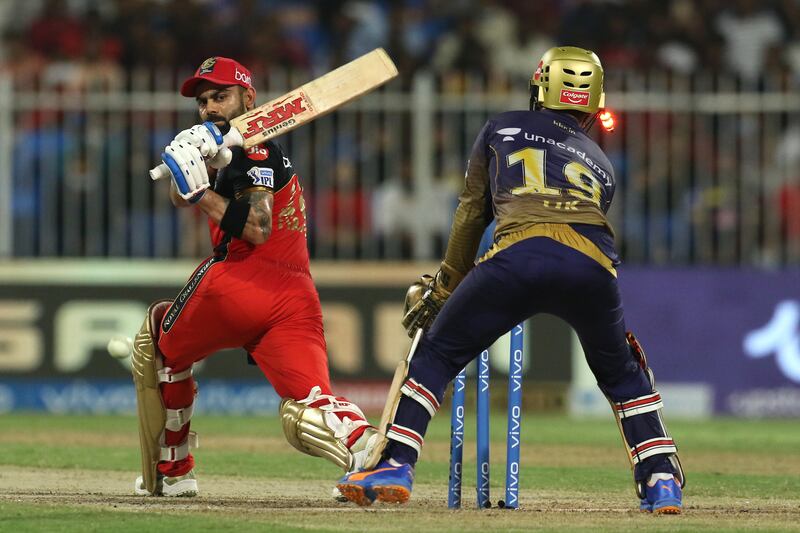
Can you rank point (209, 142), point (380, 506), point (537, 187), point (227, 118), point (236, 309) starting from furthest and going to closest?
point (227, 118), point (236, 309), point (380, 506), point (209, 142), point (537, 187)

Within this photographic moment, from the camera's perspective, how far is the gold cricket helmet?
283 inches

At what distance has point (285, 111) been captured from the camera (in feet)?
24.9

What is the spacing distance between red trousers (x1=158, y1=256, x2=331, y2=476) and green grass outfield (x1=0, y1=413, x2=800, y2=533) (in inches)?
25.4

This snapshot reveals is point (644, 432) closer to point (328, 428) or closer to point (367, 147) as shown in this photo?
point (328, 428)

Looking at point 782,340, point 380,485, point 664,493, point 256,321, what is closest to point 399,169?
point 782,340

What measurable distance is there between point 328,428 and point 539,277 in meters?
1.25

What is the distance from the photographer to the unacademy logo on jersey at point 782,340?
14.5m

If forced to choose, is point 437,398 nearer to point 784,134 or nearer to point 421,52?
point 784,134

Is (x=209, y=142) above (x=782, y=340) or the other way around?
above

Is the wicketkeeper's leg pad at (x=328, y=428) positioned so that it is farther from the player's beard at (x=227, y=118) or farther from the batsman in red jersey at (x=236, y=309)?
the player's beard at (x=227, y=118)

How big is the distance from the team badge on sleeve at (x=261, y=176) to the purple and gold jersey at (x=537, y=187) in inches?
36.0

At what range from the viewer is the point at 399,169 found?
47.6ft

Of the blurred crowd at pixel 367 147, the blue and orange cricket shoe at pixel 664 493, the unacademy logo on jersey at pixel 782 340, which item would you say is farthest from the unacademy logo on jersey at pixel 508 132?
the unacademy logo on jersey at pixel 782 340

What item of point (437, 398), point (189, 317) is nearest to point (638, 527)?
point (437, 398)
